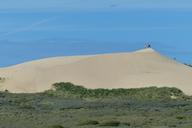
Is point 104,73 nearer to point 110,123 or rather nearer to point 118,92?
point 118,92

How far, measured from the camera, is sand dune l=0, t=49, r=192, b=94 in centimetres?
8594

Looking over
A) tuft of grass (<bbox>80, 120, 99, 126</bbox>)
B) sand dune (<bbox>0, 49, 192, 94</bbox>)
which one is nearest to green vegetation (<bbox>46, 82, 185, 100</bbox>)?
sand dune (<bbox>0, 49, 192, 94</bbox>)

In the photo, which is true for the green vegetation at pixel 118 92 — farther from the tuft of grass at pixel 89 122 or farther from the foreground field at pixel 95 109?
the tuft of grass at pixel 89 122

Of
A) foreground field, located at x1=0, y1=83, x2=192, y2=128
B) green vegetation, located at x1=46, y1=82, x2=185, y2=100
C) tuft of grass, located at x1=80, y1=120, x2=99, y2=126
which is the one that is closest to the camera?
tuft of grass, located at x1=80, y1=120, x2=99, y2=126

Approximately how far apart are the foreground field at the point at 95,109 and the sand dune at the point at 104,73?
561 cm

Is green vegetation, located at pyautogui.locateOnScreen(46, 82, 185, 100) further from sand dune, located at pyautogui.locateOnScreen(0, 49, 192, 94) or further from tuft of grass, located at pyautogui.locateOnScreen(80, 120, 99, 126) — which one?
tuft of grass, located at pyautogui.locateOnScreen(80, 120, 99, 126)

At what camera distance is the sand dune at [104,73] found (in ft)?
282

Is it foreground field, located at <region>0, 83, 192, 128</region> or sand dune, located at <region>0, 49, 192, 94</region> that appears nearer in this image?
foreground field, located at <region>0, 83, 192, 128</region>

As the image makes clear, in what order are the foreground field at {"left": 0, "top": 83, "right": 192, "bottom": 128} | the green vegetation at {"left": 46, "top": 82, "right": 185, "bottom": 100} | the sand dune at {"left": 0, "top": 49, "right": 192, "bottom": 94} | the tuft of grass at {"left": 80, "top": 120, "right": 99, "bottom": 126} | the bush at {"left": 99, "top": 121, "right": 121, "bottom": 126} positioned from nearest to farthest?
the bush at {"left": 99, "top": 121, "right": 121, "bottom": 126}, the tuft of grass at {"left": 80, "top": 120, "right": 99, "bottom": 126}, the foreground field at {"left": 0, "top": 83, "right": 192, "bottom": 128}, the green vegetation at {"left": 46, "top": 82, "right": 185, "bottom": 100}, the sand dune at {"left": 0, "top": 49, "right": 192, "bottom": 94}

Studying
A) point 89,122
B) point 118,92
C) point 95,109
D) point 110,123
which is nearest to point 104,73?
point 118,92

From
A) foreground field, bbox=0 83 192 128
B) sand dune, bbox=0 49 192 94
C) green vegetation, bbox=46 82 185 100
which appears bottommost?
foreground field, bbox=0 83 192 128

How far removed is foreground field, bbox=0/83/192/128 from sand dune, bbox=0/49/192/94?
18.4 feet

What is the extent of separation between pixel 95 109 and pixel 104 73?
35.6 metres

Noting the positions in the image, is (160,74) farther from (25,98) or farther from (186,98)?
(25,98)
